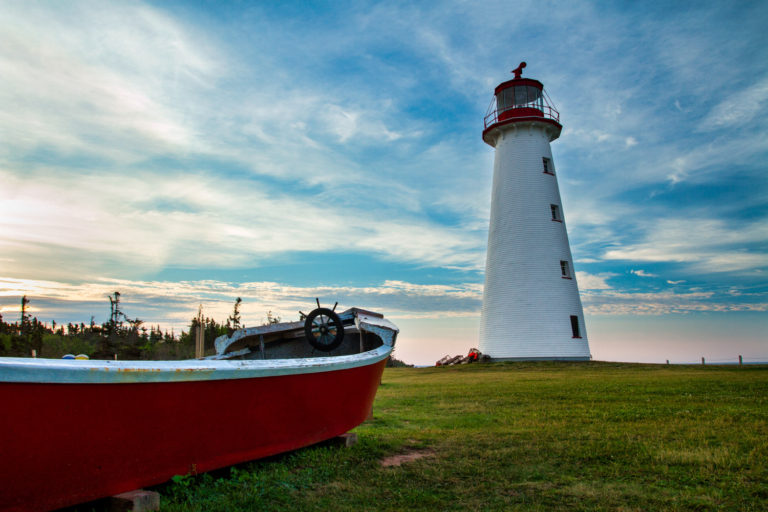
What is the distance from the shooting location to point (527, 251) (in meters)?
25.4

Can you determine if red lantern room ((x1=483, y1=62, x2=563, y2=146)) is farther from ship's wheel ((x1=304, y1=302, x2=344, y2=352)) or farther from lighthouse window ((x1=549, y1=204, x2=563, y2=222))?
ship's wheel ((x1=304, y1=302, x2=344, y2=352))

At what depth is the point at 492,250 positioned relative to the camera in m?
27.1

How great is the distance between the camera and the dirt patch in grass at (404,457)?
6041 mm

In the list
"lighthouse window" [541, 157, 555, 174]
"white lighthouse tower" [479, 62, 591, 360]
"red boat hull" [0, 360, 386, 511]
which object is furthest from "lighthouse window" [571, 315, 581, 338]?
"red boat hull" [0, 360, 386, 511]

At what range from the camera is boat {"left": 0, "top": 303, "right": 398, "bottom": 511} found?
3.53 meters

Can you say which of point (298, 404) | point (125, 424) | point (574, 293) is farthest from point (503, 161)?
point (125, 424)

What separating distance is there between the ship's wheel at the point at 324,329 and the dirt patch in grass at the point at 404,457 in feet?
7.44

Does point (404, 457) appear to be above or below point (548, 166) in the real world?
below

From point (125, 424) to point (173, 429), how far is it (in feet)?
1.38

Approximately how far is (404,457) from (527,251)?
66.9 feet

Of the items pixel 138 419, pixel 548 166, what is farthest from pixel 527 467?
pixel 548 166

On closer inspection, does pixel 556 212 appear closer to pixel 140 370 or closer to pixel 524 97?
pixel 524 97

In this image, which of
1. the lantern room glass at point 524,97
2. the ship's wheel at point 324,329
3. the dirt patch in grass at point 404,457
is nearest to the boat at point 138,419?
the dirt patch in grass at point 404,457

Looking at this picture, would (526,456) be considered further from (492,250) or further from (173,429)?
(492,250)
